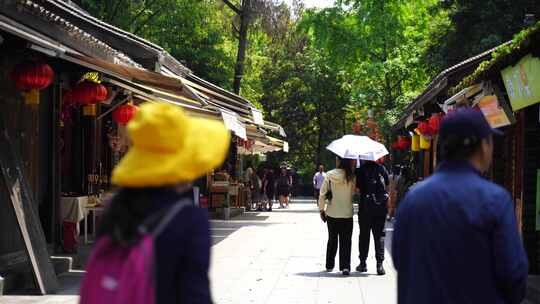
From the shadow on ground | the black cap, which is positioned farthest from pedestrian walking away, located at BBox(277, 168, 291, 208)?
the black cap

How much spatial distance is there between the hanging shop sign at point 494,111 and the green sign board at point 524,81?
90cm

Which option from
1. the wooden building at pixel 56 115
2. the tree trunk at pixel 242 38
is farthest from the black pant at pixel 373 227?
the tree trunk at pixel 242 38

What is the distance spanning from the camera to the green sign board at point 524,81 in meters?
9.52

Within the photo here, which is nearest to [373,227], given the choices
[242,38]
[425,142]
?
[425,142]

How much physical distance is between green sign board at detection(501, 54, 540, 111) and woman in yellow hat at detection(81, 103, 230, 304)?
6739 mm

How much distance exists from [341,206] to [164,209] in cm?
903

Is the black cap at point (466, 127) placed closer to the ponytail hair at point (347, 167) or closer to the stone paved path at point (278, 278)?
the stone paved path at point (278, 278)

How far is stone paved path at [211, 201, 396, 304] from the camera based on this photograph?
10.6 m

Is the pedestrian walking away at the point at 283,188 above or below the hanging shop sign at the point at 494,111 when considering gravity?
below

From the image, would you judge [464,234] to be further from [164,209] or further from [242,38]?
[242,38]

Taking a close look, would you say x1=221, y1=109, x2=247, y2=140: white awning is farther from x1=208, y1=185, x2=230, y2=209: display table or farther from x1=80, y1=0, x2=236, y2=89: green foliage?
A: x1=80, y1=0, x2=236, y2=89: green foliage

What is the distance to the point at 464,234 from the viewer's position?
4137 mm

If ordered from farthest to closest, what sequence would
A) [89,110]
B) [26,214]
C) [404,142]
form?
1. [404,142]
2. [89,110]
3. [26,214]

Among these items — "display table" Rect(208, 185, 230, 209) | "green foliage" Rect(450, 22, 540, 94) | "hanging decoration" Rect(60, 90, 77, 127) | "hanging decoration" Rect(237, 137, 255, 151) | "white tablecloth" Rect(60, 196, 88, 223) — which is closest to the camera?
"green foliage" Rect(450, 22, 540, 94)
